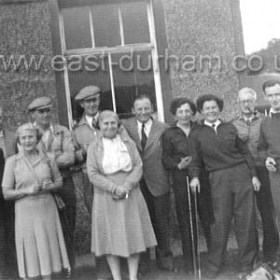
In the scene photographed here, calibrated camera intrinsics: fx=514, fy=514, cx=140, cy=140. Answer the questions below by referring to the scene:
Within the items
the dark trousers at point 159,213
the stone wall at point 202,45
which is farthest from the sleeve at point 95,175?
the stone wall at point 202,45

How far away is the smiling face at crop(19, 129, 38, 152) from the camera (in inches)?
156

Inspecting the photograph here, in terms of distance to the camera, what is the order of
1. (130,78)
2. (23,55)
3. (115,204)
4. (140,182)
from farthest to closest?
(130,78) → (23,55) → (140,182) → (115,204)

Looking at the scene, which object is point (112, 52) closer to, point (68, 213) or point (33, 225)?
point (68, 213)

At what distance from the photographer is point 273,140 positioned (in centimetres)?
427

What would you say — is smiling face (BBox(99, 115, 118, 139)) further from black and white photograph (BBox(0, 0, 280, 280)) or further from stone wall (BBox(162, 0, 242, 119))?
stone wall (BBox(162, 0, 242, 119))

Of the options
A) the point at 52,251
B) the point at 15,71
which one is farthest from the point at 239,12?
the point at 52,251

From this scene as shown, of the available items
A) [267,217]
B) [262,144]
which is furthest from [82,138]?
[267,217]

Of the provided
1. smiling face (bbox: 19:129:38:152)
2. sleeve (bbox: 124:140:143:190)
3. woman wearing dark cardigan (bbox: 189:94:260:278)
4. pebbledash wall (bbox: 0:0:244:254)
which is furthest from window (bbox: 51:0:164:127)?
smiling face (bbox: 19:129:38:152)

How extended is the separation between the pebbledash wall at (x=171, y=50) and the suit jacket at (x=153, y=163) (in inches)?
52.2

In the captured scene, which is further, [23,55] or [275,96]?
[23,55]

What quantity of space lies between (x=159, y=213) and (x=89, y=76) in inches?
82.0

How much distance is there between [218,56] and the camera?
5.86 meters

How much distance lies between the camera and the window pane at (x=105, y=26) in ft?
19.2

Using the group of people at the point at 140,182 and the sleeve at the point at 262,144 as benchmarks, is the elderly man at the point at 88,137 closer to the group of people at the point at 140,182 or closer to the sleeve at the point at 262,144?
the group of people at the point at 140,182
